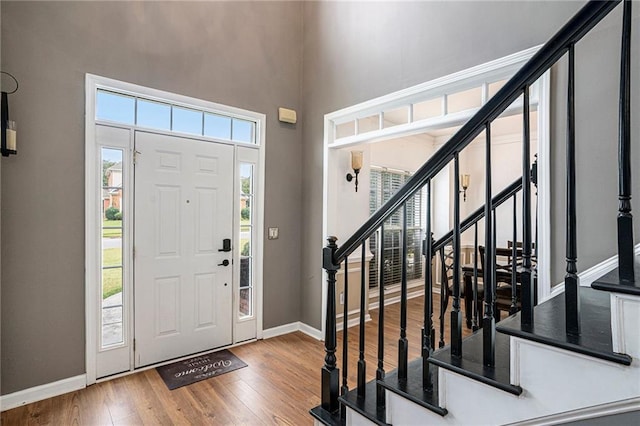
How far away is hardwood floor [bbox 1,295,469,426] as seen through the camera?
2316 mm

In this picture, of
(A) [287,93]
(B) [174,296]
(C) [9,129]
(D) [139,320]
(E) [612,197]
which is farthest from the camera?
(A) [287,93]

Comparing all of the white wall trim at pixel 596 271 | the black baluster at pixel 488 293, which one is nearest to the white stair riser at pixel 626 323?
the black baluster at pixel 488 293

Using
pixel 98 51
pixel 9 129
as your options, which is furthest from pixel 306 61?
pixel 9 129

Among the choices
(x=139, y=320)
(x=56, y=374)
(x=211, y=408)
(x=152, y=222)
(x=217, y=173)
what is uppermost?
(x=217, y=173)

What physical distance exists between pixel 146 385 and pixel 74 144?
2024 millimetres

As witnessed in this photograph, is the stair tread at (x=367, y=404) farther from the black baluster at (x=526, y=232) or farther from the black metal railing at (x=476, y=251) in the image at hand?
the black baluster at (x=526, y=232)

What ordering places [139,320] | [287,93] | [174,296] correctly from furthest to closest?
[287,93] < [174,296] < [139,320]

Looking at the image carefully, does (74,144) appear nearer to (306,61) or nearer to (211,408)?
(211,408)

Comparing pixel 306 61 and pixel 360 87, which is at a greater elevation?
pixel 306 61

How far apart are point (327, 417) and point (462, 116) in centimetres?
230

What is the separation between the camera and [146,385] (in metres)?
2.74

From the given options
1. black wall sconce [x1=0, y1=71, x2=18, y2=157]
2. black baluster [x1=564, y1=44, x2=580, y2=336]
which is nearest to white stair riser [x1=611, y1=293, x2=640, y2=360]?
black baluster [x1=564, y1=44, x2=580, y2=336]

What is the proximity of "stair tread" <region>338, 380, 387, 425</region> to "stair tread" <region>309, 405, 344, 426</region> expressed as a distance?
0.14m

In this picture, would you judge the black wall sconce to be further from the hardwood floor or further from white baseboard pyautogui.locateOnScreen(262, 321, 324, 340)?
white baseboard pyautogui.locateOnScreen(262, 321, 324, 340)
